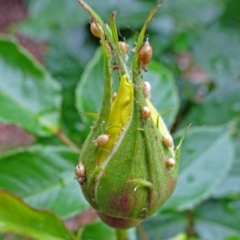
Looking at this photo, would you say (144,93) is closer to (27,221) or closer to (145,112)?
(145,112)

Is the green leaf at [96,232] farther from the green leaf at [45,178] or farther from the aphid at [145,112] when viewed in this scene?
the aphid at [145,112]

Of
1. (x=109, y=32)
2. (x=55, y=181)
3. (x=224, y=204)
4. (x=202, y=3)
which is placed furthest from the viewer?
(x=202, y=3)

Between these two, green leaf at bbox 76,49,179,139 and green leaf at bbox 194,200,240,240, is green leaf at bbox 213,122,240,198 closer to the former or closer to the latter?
green leaf at bbox 194,200,240,240

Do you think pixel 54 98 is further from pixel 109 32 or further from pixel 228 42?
pixel 228 42

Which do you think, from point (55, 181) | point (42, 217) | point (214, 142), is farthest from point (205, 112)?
point (42, 217)

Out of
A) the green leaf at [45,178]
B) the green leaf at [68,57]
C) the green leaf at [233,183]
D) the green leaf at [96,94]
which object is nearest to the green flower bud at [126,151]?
the green leaf at [45,178]

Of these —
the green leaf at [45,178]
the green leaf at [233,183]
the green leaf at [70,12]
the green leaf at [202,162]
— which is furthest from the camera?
the green leaf at [70,12]
